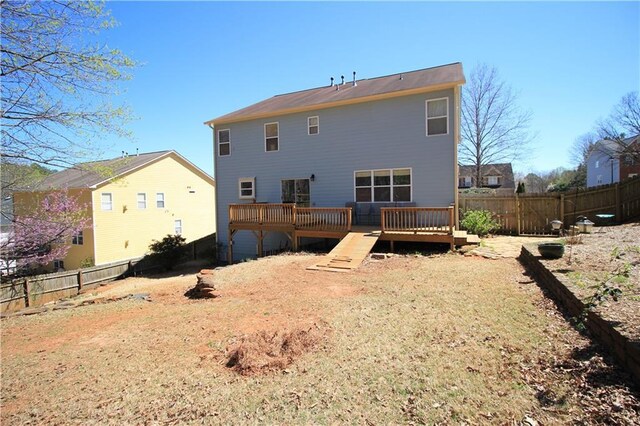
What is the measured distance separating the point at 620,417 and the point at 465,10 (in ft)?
37.3

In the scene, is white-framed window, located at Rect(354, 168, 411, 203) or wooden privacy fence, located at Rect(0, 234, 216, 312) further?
white-framed window, located at Rect(354, 168, 411, 203)

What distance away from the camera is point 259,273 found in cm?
909

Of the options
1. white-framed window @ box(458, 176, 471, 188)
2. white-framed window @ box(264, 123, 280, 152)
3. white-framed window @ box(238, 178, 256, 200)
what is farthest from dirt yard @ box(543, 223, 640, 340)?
white-framed window @ box(458, 176, 471, 188)

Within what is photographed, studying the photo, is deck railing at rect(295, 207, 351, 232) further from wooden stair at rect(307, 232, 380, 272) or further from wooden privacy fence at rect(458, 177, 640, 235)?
wooden privacy fence at rect(458, 177, 640, 235)

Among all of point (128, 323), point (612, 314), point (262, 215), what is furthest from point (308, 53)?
point (612, 314)

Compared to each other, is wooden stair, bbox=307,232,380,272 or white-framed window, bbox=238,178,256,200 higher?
white-framed window, bbox=238,178,256,200

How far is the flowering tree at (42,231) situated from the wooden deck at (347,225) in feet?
21.7

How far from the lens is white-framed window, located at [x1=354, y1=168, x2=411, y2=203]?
13.1 metres

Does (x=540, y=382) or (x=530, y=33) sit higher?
(x=530, y=33)

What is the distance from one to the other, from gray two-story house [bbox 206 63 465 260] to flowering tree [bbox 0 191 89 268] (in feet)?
22.0

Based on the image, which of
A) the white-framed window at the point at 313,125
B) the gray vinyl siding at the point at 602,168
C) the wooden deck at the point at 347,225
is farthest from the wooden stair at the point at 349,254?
the gray vinyl siding at the point at 602,168

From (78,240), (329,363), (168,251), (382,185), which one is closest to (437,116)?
(382,185)

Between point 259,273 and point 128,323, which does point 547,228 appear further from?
point 128,323

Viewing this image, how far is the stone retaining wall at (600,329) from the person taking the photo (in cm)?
296
